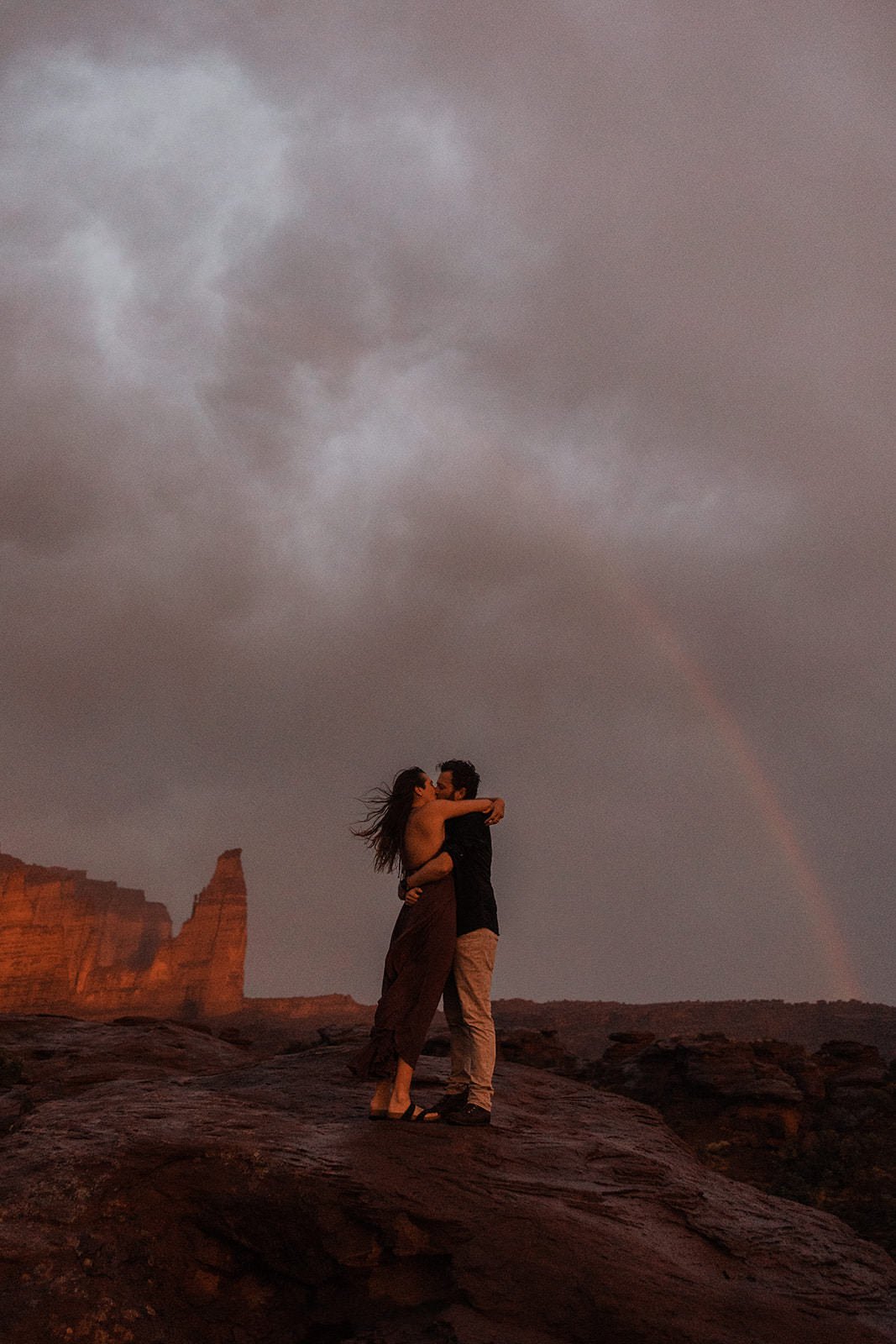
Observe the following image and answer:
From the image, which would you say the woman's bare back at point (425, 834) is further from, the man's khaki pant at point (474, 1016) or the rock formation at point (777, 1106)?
the rock formation at point (777, 1106)

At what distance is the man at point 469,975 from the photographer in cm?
754

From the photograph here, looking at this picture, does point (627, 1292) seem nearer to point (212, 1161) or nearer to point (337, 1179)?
point (337, 1179)

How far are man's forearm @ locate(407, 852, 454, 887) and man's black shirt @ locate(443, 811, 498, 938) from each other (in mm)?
274

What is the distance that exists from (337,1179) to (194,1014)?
128 metres

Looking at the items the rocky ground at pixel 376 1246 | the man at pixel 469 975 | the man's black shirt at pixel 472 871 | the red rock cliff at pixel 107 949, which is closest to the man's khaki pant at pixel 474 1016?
the man at pixel 469 975

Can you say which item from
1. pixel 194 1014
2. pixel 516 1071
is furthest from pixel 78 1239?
pixel 194 1014

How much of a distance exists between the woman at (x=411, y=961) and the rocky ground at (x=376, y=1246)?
1.10 feet

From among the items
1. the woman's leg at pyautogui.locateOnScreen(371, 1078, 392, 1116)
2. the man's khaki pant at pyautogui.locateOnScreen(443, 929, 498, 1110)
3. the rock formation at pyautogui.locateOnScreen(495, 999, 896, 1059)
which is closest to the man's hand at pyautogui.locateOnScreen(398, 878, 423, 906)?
the man's khaki pant at pyautogui.locateOnScreen(443, 929, 498, 1110)

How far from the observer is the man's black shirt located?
7734mm

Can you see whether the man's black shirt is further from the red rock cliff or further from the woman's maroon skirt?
the red rock cliff

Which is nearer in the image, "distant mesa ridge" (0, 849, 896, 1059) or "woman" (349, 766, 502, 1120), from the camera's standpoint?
"woman" (349, 766, 502, 1120)

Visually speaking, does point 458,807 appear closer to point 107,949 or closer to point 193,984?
point 193,984

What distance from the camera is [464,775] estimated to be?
8367 millimetres

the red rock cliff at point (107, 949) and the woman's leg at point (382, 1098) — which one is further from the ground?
the red rock cliff at point (107, 949)
